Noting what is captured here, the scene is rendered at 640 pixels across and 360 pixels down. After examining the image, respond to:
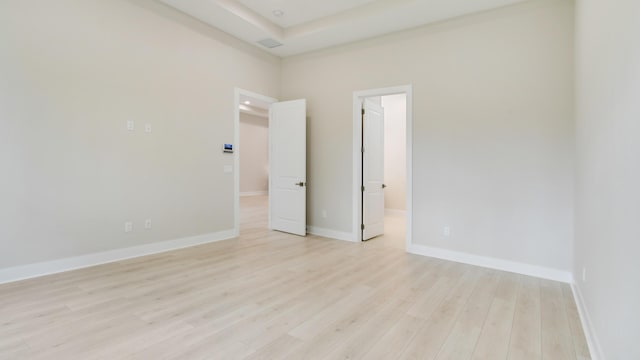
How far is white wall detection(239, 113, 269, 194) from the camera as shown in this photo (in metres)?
12.1

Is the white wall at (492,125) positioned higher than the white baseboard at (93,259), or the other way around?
the white wall at (492,125)

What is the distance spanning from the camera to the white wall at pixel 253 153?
1206 cm

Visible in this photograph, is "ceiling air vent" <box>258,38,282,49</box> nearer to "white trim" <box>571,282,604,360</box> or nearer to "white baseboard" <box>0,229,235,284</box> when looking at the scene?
"white baseboard" <box>0,229,235,284</box>

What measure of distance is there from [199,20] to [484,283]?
511 cm

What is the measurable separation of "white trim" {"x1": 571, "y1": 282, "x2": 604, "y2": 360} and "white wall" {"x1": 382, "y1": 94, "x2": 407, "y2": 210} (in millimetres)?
5435

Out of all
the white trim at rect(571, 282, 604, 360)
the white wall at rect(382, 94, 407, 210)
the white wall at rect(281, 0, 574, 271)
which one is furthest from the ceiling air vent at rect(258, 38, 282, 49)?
the white trim at rect(571, 282, 604, 360)

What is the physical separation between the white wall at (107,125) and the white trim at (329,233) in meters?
1.47

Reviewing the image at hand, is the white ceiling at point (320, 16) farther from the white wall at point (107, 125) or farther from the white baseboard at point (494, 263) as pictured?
the white baseboard at point (494, 263)

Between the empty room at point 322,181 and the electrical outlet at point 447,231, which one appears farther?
the electrical outlet at point 447,231

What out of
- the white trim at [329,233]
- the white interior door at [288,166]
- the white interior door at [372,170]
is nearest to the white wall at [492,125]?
the white interior door at [372,170]

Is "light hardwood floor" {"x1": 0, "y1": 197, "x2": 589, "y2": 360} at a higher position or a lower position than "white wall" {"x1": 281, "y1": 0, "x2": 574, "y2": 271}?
lower

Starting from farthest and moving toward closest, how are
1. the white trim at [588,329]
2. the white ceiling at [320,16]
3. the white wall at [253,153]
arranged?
the white wall at [253,153] < the white ceiling at [320,16] < the white trim at [588,329]

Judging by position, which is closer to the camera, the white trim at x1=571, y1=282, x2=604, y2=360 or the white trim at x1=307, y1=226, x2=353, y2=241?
the white trim at x1=571, y1=282, x2=604, y2=360

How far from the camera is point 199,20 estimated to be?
453cm
